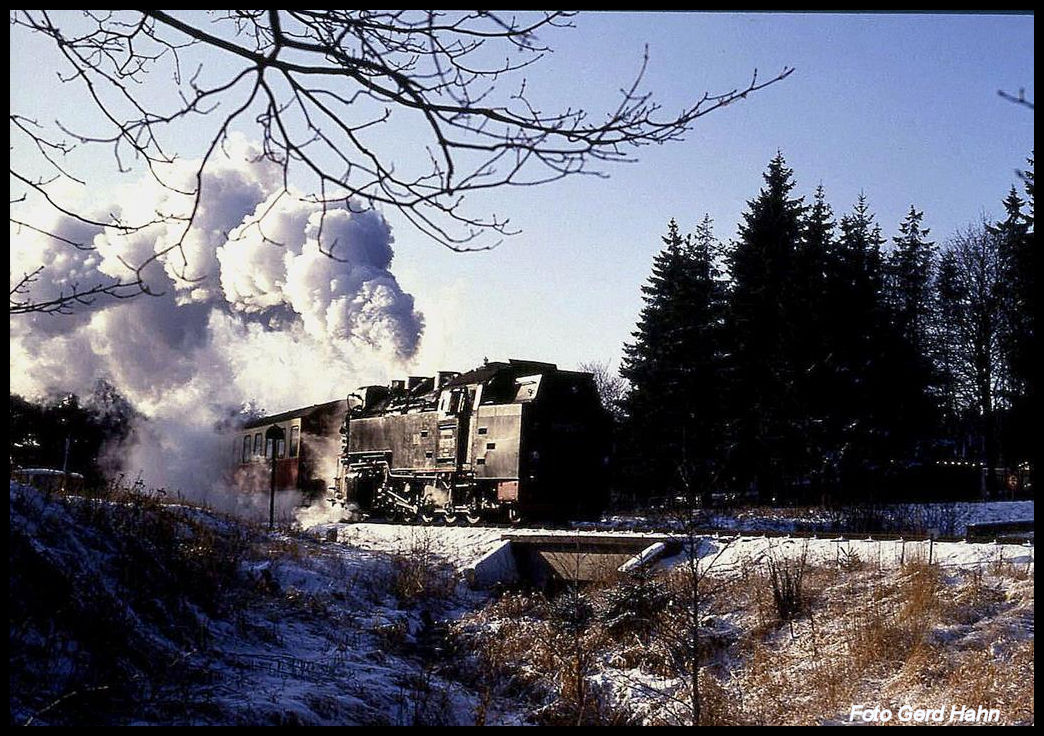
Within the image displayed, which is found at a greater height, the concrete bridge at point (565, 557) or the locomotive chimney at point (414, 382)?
the locomotive chimney at point (414, 382)

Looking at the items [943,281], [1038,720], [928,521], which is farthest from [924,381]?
[1038,720]

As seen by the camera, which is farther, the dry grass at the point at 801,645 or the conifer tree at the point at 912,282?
the conifer tree at the point at 912,282

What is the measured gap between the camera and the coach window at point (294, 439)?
3100cm

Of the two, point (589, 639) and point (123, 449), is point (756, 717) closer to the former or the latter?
point (589, 639)

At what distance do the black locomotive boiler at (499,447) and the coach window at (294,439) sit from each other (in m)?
6.61

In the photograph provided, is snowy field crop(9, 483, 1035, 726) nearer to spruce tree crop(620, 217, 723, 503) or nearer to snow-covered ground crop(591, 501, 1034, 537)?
snow-covered ground crop(591, 501, 1034, 537)

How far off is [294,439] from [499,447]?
13.0m

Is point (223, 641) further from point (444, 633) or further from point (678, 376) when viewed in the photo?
point (678, 376)

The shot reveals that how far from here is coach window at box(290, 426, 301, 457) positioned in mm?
31000

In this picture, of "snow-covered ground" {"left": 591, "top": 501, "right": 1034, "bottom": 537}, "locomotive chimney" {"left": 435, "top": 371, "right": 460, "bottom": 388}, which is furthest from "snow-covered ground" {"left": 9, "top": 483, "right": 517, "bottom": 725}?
"locomotive chimney" {"left": 435, "top": 371, "right": 460, "bottom": 388}

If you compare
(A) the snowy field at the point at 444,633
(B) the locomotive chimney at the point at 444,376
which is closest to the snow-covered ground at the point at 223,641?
(A) the snowy field at the point at 444,633

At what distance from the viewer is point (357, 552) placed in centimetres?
1722

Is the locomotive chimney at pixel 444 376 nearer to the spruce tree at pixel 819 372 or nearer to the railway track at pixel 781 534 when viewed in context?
the railway track at pixel 781 534

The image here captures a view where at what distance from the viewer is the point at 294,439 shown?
31.3 m
